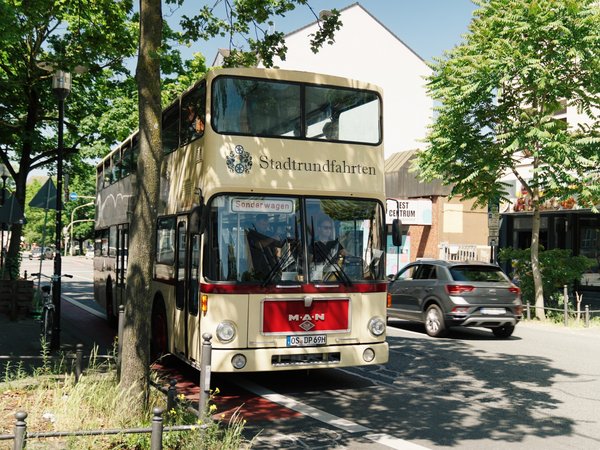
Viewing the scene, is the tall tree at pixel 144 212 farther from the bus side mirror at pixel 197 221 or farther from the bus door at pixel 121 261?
the bus door at pixel 121 261

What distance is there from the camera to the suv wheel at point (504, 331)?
48.2 ft

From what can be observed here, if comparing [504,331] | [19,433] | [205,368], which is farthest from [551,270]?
[19,433]

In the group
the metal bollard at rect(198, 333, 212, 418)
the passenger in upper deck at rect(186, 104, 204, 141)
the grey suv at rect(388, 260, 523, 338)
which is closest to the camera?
the metal bollard at rect(198, 333, 212, 418)

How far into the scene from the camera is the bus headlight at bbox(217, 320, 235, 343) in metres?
8.18

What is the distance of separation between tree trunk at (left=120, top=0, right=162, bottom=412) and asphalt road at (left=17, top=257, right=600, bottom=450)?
138 cm

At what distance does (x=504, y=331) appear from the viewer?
14.9m

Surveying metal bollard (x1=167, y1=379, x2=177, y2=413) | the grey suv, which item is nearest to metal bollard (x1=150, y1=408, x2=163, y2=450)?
metal bollard (x1=167, y1=379, x2=177, y2=413)

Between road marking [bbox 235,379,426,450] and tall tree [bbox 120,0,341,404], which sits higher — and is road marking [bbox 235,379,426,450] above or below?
below

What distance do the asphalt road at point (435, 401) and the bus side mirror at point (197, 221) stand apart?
2179mm

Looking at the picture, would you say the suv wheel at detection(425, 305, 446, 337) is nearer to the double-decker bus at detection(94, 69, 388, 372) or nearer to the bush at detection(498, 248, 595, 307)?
the bush at detection(498, 248, 595, 307)

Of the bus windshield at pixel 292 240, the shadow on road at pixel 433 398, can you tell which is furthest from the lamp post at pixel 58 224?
the bus windshield at pixel 292 240

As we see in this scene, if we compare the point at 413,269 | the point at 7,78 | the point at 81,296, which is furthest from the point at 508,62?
the point at 81,296

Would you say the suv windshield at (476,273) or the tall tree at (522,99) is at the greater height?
the tall tree at (522,99)

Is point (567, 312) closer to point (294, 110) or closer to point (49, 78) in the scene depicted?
point (294, 110)
